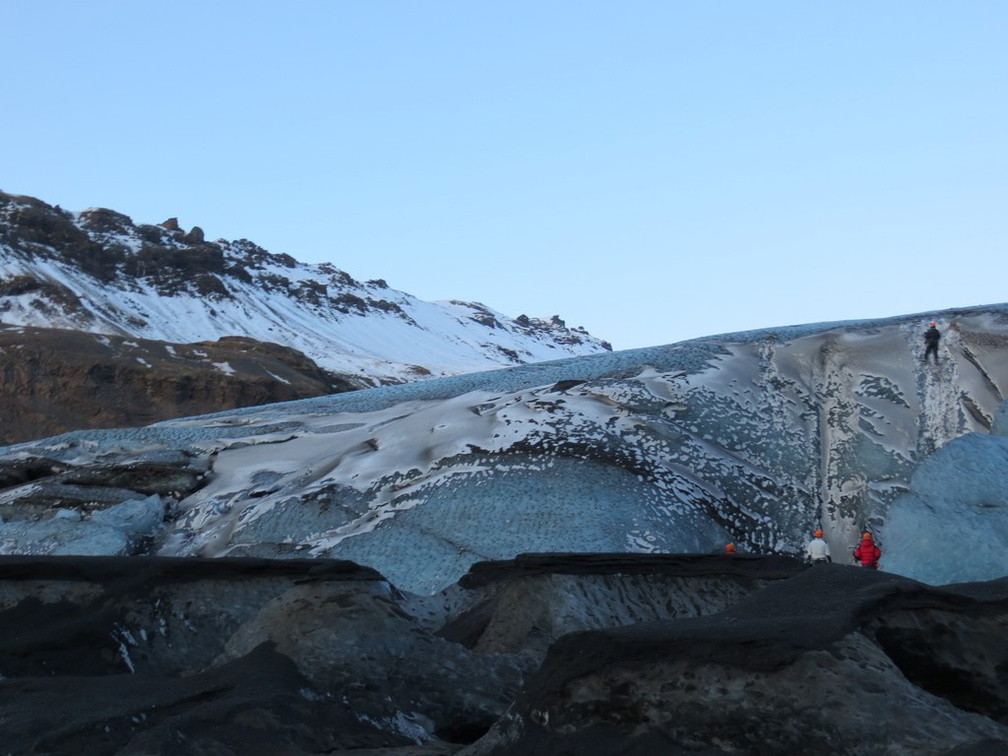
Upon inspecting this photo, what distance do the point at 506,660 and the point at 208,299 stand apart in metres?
58.8

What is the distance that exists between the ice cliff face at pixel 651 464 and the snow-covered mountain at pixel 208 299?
42355 mm

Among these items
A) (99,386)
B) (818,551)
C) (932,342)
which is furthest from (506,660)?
(99,386)

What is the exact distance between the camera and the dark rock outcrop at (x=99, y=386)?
33.1m

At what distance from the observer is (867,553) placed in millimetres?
7715

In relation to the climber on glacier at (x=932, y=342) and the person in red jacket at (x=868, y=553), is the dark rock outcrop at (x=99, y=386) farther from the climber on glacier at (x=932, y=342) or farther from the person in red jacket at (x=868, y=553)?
the person in red jacket at (x=868, y=553)

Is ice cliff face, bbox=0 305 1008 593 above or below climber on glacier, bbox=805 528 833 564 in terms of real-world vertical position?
above

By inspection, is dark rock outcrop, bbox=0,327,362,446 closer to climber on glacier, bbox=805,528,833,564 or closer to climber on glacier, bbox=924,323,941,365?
climber on glacier, bbox=924,323,941,365

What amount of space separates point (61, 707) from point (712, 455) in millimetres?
5392

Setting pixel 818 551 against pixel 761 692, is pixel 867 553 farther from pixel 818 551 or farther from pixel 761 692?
pixel 761 692

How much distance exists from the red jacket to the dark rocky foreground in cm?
158

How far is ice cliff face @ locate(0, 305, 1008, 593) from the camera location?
7.84 metres

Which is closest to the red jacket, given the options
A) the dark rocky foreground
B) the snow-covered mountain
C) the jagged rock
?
the dark rocky foreground

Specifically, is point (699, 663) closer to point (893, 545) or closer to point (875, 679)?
point (875, 679)

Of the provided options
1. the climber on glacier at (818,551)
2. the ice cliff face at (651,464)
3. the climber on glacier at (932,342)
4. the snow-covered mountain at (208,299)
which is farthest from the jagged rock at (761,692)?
the snow-covered mountain at (208,299)
